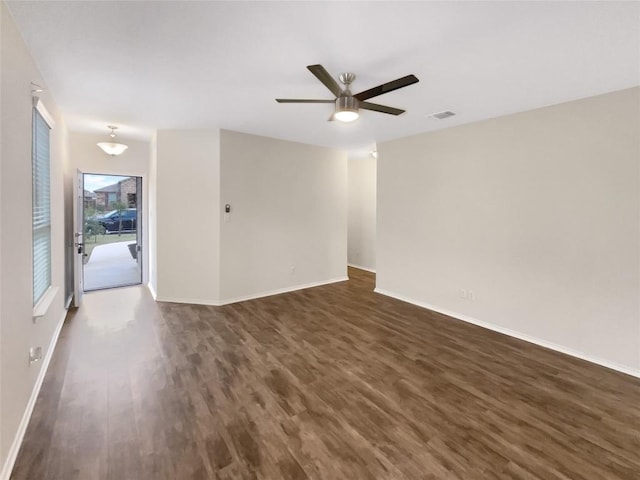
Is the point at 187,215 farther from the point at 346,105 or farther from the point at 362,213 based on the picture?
the point at 362,213

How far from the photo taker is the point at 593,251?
310 centimetres

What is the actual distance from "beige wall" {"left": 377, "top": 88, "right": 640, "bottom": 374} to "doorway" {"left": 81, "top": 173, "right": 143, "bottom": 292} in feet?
17.6

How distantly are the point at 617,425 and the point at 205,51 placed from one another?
4.07 meters

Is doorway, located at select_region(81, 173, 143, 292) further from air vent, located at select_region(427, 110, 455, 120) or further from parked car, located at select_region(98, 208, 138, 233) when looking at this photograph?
air vent, located at select_region(427, 110, 455, 120)

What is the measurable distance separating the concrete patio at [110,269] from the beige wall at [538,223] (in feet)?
18.3

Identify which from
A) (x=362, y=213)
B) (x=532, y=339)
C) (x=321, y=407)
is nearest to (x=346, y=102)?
(x=321, y=407)

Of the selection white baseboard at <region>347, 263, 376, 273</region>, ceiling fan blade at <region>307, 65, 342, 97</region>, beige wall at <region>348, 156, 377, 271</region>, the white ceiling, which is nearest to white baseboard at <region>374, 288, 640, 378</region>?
white baseboard at <region>347, 263, 376, 273</region>

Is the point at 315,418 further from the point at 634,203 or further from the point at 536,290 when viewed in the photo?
the point at 634,203

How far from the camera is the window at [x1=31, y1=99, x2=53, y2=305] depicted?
2.55 metres

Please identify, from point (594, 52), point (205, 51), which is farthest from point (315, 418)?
point (594, 52)

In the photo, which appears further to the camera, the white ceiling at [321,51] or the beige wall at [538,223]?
the beige wall at [538,223]

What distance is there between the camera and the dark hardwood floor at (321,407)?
1788 mm

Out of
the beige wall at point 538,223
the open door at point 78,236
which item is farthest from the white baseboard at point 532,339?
the open door at point 78,236

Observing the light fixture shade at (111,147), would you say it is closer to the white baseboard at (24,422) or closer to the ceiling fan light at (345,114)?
the white baseboard at (24,422)
